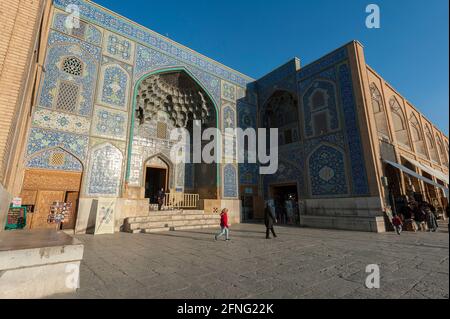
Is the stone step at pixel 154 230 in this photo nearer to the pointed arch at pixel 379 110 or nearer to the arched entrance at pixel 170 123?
the arched entrance at pixel 170 123

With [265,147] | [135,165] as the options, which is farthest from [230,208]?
[135,165]

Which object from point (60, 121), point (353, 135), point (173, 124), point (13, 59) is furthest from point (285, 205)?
point (13, 59)

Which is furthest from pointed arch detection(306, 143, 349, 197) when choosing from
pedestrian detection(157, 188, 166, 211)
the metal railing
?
pedestrian detection(157, 188, 166, 211)

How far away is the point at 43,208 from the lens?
25.1 feet

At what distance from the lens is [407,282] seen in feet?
8.58

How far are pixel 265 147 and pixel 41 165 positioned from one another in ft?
37.2

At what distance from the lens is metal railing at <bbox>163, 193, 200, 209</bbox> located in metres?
12.2

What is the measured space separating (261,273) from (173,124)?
1180cm

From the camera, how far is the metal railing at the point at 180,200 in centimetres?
1217

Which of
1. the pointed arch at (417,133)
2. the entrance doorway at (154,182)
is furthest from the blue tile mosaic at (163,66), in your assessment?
the pointed arch at (417,133)

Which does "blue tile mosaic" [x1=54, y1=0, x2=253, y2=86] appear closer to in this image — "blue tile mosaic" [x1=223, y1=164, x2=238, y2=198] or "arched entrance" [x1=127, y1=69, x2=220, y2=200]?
"arched entrance" [x1=127, y1=69, x2=220, y2=200]

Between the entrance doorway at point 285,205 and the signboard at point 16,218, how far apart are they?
10822mm

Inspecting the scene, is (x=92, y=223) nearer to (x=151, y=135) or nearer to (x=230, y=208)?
(x=151, y=135)

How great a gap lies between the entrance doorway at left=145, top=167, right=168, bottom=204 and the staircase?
3543 mm
